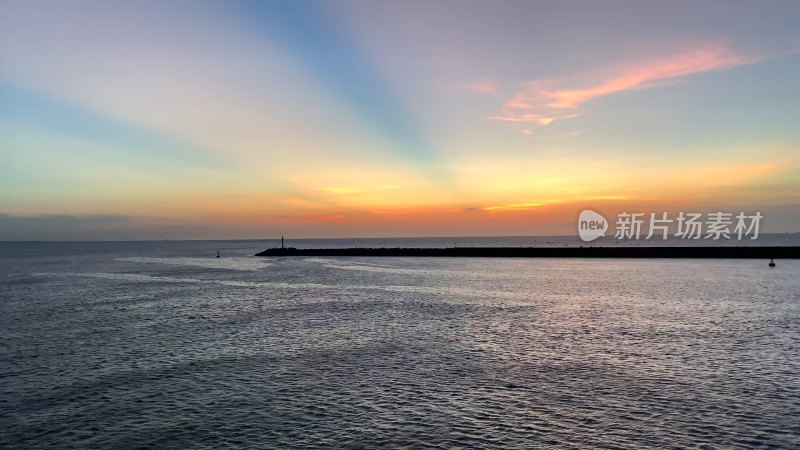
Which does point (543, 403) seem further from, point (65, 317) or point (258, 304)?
point (65, 317)

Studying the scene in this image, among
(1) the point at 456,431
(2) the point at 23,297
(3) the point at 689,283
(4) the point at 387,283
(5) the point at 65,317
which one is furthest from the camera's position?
(4) the point at 387,283

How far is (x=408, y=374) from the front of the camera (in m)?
22.2

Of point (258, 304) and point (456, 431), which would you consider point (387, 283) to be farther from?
point (456, 431)

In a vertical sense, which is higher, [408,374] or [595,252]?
[595,252]

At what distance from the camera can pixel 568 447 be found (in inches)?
565

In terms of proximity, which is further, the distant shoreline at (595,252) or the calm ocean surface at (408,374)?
the distant shoreline at (595,252)

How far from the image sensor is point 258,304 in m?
48.1

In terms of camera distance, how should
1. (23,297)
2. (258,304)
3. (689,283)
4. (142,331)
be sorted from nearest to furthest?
(142,331)
(258,304)
(23,297)
(689,283)

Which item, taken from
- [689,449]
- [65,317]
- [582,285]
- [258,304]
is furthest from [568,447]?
[582,285]

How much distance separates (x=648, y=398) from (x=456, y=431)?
26.0 feet

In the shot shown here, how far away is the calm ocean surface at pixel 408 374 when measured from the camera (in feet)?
51.4

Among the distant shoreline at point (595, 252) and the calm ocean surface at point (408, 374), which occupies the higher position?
the distant shoreline at point (595, 252)

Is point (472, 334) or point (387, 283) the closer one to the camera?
point (472, 334)

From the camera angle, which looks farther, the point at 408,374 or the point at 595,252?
the point at 595,252
